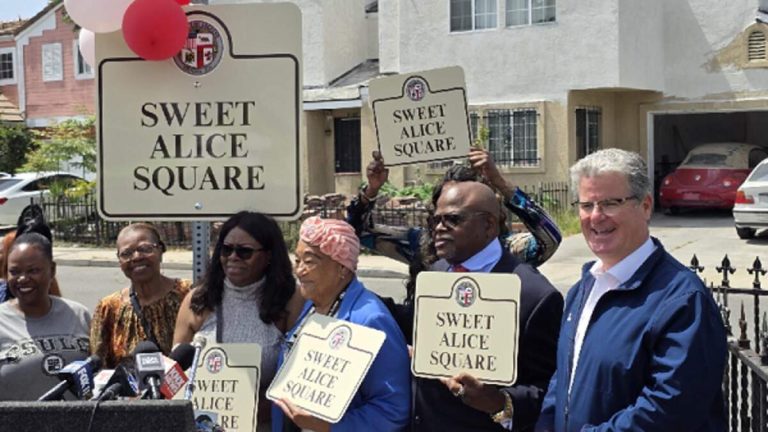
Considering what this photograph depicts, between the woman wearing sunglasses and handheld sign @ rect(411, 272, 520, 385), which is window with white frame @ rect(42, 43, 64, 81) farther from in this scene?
handheld sign @ rect(411, 272, 520, 385)

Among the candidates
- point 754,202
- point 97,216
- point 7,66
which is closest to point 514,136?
point 754,202

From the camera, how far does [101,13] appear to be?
3756mm

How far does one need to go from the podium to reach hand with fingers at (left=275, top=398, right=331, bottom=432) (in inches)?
49.6

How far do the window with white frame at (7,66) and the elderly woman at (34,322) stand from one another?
1275 inches

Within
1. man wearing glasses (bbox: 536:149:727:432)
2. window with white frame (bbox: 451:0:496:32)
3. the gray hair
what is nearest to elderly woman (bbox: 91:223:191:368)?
man wearing glasses (bbox: 536:149:727:432)

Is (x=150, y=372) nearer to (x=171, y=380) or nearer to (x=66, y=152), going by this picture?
(x=171, y=380)

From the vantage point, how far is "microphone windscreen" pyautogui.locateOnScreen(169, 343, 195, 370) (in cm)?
312

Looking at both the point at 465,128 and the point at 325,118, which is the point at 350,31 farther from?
the point at 465,128

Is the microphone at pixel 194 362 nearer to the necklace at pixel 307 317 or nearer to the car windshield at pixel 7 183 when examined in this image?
the necklace at pixel 307 317

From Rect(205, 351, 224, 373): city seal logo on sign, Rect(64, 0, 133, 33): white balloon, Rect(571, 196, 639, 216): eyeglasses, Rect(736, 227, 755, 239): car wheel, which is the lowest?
Rect(736, 227, 755, 239): car wheel

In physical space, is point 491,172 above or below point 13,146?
below

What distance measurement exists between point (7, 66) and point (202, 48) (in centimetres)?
3358

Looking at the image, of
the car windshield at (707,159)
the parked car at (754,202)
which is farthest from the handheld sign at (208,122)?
the car windshield at (707,159)

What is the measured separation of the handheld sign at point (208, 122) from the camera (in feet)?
12.0
